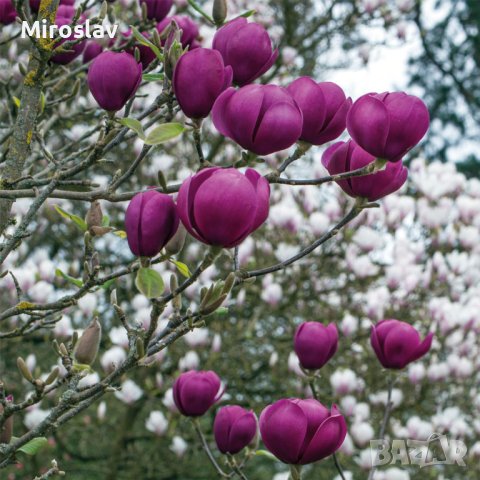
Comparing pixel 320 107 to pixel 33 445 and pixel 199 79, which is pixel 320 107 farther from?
pixel 33 445

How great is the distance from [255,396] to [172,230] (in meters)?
2.92

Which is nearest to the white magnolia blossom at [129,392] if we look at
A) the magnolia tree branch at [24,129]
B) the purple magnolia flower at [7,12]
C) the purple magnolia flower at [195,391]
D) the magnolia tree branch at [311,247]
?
the purple magnolia flower at [195,391]

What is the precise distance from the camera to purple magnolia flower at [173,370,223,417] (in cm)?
125

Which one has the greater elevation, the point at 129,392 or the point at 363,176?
the point at 363,176

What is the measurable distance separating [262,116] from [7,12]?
2.69 feet

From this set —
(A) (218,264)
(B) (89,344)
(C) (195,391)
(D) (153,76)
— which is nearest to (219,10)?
(D) (153,76)

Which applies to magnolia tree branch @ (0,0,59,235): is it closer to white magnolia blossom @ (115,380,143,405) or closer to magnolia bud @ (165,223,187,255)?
magnolia bud @ (165,223,187,255)

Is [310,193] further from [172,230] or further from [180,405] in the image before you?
[172,230]

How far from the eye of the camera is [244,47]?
0.92 m

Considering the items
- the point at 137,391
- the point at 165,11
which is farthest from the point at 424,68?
the point at 165,11

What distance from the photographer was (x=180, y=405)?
128 centimetres

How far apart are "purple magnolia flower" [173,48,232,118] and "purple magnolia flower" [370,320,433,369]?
0.70 m

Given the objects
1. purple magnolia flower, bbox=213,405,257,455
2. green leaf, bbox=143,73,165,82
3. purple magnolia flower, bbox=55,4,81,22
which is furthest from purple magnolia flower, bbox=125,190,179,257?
purple magnolia flower, bbox=55,4,81,22

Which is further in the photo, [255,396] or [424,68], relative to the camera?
[424,68]
